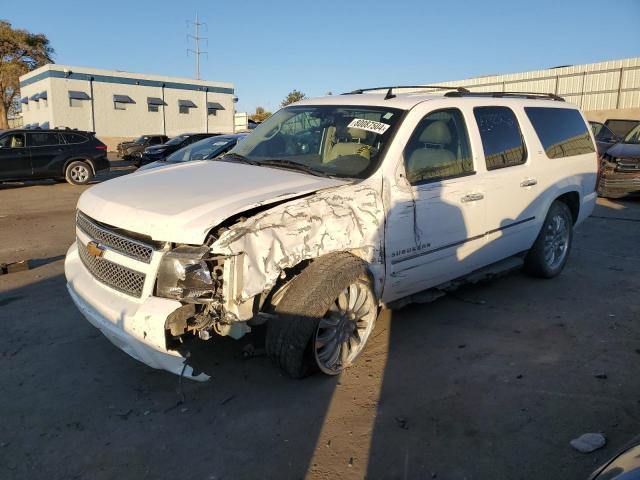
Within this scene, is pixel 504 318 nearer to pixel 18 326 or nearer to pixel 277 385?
pixel 277 385

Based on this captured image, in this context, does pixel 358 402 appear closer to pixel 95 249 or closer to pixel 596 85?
pixel 95 249

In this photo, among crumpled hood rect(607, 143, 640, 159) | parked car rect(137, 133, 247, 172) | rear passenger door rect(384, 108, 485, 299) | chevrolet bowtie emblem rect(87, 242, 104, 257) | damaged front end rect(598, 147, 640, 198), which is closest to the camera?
chevrolet bowtie emblem rect(87, 242, 104, 257)

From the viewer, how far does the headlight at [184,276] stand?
280 cm

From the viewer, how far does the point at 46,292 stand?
5203 mm

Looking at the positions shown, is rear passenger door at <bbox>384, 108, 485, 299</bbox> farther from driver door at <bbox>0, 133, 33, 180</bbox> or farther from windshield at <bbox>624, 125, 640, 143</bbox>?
driver door at <bbox>0, 133, 33, 180</bbox>

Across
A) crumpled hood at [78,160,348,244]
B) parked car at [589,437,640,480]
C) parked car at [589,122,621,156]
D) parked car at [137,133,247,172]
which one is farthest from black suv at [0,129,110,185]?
parked car at [589,437,640,480]

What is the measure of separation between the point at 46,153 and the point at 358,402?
14.3 meters

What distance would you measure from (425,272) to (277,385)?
143 cm

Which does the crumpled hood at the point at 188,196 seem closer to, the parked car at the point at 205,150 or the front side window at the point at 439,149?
the front side window at the point at 439,149

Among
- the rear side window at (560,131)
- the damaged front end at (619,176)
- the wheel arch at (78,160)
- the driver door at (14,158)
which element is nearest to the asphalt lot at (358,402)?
the rear side window at (560,131)

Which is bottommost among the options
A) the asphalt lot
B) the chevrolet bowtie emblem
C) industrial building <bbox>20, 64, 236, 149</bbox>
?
the asphalt lot

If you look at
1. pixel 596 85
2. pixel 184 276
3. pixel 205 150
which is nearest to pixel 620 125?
pixel 596 85

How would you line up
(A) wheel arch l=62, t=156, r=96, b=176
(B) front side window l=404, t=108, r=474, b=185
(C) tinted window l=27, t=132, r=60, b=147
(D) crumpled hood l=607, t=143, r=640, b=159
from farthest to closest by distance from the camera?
1. (A) wheel arch l=62, t=156, r=96, b=176
2. (C) tinted window l=27, t=132, r=60, b=147
3. (D) crumpled hood l=607, t=143, r=640, b=159
4. (B) front side window l=404, t=108, r=474, b=185

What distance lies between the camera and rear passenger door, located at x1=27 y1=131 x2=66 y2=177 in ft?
46.7
